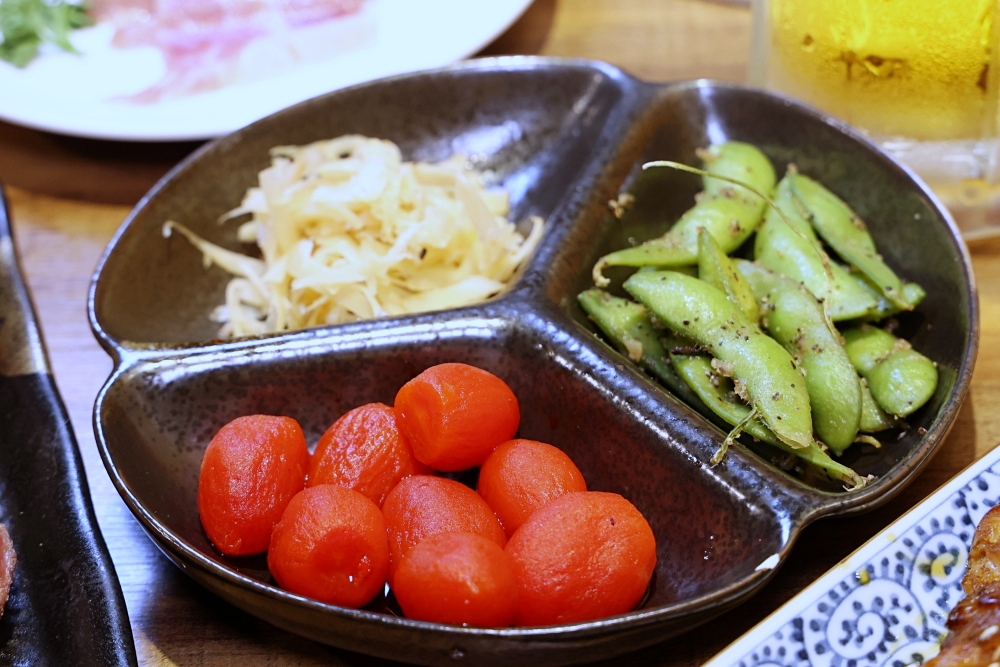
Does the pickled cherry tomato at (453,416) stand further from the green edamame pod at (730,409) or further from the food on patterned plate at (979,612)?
the food on patterned plate at (979,612)

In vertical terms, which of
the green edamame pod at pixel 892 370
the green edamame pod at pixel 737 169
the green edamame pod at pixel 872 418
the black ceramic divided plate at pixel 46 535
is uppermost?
the green edamame pod at pixel 737 169

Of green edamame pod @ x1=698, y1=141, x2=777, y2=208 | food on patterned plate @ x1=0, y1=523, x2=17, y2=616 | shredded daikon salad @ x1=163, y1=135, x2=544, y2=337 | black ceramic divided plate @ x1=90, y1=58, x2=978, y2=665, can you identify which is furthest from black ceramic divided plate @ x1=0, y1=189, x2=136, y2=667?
green edamame pod @ x1=698, y1=141, x2=777, y2=208

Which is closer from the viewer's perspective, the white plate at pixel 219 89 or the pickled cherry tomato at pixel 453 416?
the pickled cherry tomato at pixel 453 416

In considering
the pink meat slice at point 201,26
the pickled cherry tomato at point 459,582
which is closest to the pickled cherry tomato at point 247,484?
the pickled cherry tomato at point 459,582

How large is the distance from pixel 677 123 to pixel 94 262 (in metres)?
1.57

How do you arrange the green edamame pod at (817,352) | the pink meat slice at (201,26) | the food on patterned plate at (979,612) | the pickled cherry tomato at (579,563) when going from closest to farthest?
the food on patterned plate at (979,612)
the pickled cherry tomato at (579,563)
the green edamame pod at (817,352)
the pink meat slice at (201,26)

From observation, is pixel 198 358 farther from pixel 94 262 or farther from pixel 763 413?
pixel 763 413

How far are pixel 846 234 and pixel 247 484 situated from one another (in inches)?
52.6

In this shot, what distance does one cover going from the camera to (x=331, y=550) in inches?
49.1

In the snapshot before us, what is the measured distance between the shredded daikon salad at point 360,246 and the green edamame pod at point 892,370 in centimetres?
77

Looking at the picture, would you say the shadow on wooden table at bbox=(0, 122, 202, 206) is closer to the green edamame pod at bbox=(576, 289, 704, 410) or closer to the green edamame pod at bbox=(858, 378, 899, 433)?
the green edamame pod at bbox=(576, 289, 704, 410)

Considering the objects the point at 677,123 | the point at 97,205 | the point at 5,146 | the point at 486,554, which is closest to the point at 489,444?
the point at 486,554

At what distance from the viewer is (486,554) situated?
3.91 ft

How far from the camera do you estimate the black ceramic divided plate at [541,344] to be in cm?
128
